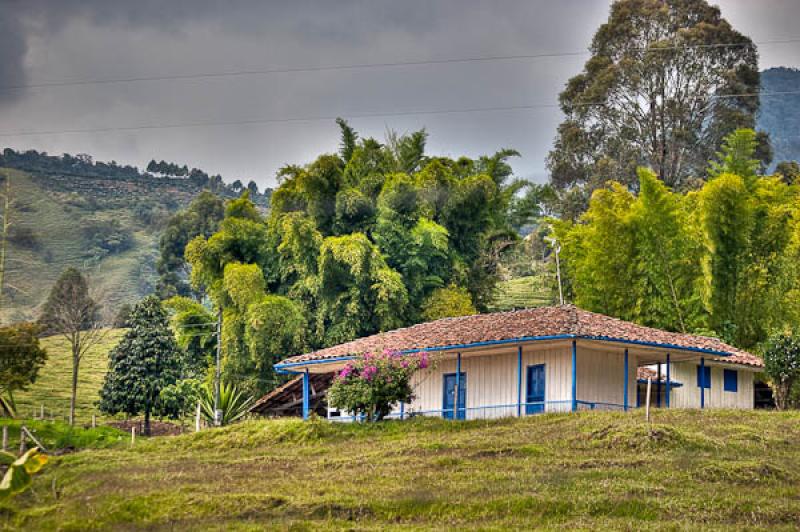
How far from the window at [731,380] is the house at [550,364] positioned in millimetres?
34

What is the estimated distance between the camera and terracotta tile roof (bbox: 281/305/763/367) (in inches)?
1273

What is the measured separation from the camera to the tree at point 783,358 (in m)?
35.4

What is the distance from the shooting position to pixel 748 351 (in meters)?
42.4

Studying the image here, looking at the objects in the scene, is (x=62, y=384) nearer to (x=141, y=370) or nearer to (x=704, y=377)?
(x=141, y=370)

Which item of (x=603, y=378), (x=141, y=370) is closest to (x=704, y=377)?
(x=603, y=378)

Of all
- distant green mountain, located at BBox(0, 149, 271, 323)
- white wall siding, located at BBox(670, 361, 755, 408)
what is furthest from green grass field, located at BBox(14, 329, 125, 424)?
white wall siding, located at BBox(670, 361, 755, 408)

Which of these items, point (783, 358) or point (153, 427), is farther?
point (153, 427)

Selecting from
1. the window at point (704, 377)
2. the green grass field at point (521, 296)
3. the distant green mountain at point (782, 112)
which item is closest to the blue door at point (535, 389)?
the window at point (704, 377)

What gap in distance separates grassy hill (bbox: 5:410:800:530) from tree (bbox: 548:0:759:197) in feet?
100

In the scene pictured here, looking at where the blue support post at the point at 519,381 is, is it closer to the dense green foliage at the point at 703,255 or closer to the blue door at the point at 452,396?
the blue door at the point at 452,396

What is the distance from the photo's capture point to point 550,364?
33.4 m

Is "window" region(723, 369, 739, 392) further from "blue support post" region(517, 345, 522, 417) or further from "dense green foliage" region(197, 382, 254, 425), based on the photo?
"dense green foliage" region(197, 382, 254, 425)

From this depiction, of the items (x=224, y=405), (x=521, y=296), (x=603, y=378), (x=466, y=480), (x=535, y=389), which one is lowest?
(x=466, y=480)

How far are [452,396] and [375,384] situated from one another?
4.54 metres
